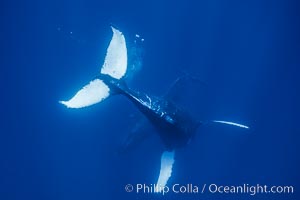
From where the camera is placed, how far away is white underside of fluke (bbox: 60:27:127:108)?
7.62 m

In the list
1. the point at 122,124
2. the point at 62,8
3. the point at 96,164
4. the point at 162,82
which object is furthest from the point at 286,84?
the point at 62,8

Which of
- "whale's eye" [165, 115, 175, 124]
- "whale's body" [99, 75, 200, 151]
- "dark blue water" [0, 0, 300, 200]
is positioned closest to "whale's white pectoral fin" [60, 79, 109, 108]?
"whale's body" [99, 75, 200, 151]

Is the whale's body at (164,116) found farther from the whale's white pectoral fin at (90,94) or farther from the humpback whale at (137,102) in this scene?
the whale's white pectoral fin at (90,94)

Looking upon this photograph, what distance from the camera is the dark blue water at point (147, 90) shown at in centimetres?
1383

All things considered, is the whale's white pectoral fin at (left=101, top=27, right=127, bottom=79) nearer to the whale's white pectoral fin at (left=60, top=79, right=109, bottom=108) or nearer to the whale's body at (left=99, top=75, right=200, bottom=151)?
the whale's body at (left=99, top=75, right=200, bottom=151)

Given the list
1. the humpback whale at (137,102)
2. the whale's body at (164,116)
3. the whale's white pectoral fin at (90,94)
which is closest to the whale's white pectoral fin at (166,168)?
the humpback whale at (137,102)

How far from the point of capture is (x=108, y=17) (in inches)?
627

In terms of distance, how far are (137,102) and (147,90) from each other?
6000 mm

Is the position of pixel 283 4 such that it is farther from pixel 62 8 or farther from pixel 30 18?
pixel 30 18

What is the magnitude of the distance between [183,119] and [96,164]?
5.21 metres

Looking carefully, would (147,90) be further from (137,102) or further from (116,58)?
(116,58)

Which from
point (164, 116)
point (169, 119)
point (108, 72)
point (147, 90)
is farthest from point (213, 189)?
point (108, 72)

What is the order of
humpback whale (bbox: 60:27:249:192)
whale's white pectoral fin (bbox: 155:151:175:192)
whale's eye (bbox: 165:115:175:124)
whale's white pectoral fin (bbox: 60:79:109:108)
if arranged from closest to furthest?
whale's white pectoral fin (bbox: 60:79:109:108) < humpback whale (bbox: 60:27:249:192) < whale's eye (bbox: 165:115:175:124) < whale's white pectoral fin (bbox: 155:151:175:192)

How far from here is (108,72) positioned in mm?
8242
